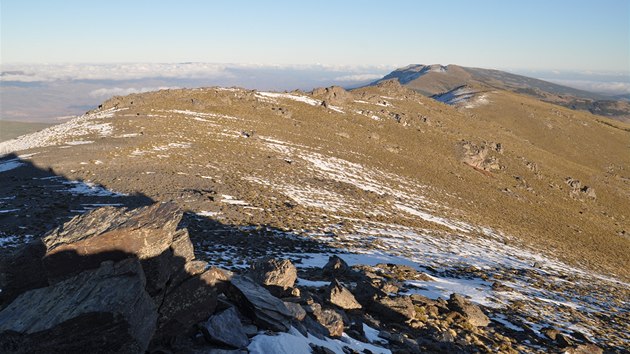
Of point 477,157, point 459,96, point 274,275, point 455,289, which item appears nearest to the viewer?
point 274,275

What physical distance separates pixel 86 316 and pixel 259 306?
383 cm

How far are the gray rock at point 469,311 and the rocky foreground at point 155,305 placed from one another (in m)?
1.23

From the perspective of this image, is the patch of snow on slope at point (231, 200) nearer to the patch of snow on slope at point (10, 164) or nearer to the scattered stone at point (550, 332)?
the patch of snow on slope at point (10, 164)

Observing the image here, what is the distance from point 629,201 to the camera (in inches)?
2164

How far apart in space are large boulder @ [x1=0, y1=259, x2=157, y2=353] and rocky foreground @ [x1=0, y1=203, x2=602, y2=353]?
16 millimetres

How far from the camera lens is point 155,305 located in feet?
24.7

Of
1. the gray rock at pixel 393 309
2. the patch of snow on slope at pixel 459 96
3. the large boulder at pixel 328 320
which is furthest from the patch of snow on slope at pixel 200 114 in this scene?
the patch of snow on slope at pixel 459 96

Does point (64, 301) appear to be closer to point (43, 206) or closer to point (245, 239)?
point (245, 239)

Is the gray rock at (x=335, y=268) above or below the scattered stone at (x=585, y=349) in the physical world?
above

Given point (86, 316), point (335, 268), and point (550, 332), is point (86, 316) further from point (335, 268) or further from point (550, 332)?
point (550, 332)

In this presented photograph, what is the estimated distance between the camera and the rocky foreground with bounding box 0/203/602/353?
663 cm

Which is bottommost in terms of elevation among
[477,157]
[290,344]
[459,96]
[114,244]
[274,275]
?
[477,157]

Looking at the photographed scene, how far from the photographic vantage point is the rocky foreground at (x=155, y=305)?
663 cm

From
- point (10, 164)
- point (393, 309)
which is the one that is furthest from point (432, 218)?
point (10, 164)
